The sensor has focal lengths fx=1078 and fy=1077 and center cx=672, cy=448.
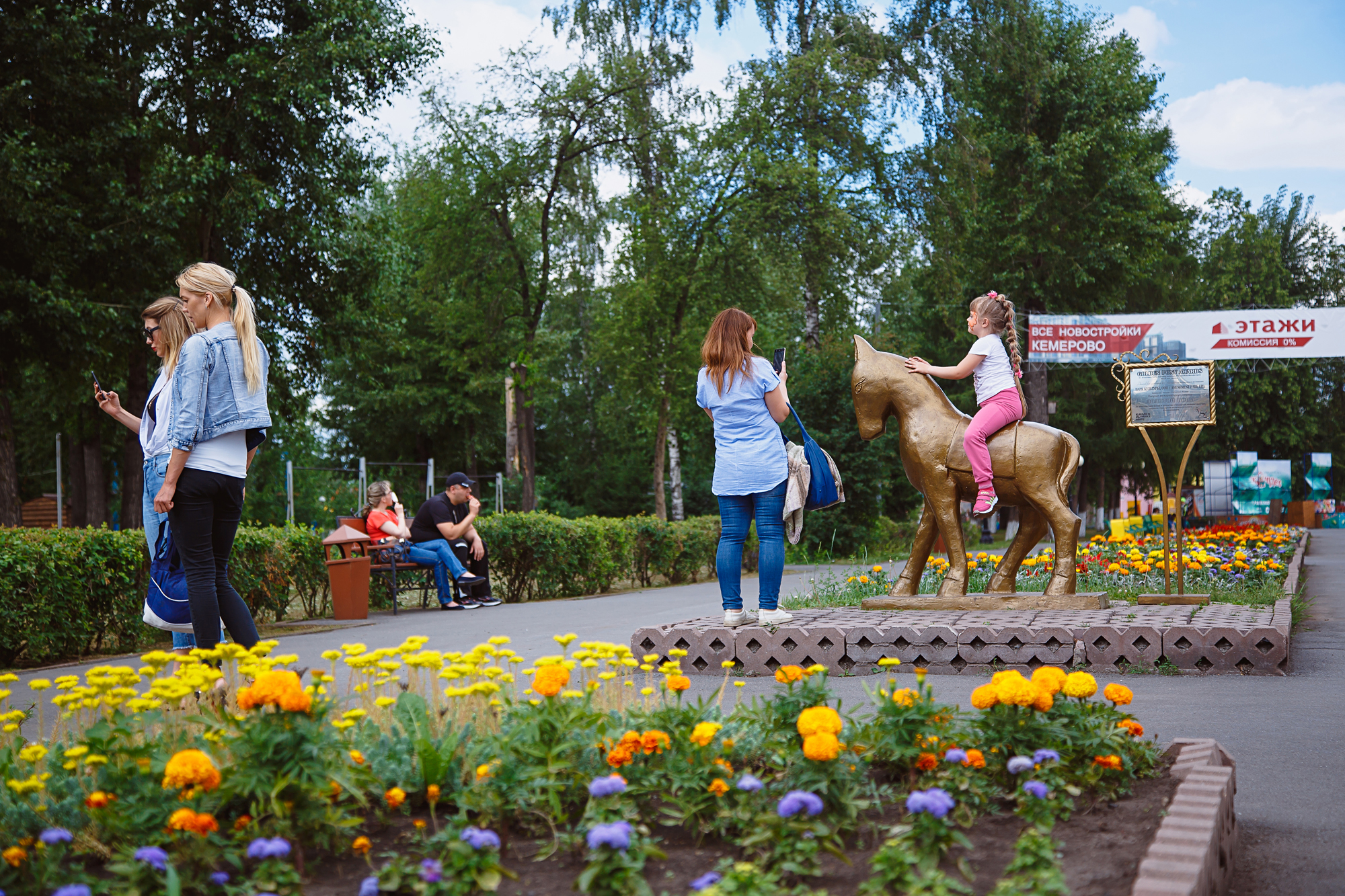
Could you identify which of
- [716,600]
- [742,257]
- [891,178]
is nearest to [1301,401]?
[891,178]

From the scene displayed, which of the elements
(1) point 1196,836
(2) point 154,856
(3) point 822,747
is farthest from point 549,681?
(1) point 1196,836

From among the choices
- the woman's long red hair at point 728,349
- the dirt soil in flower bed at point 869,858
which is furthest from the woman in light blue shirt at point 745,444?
the dirt soil in flower bed at point 869,858

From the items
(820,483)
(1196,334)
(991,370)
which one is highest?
(1196,334)

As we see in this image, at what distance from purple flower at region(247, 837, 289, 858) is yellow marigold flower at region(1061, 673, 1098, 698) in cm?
208

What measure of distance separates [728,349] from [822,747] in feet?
14.4

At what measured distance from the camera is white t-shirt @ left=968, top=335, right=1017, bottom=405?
7.73 meters

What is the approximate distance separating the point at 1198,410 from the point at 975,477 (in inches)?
101

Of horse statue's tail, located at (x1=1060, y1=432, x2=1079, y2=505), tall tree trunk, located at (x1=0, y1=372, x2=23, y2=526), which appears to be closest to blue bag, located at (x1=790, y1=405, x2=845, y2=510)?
horse statue's tail, located at (x1=1060, y1=432, x2=1079, y2=505)

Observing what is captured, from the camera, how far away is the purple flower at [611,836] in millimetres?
2180

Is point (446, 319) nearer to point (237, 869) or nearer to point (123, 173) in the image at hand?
point (123, 173)

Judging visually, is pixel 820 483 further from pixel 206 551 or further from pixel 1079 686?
pixel 1079 686

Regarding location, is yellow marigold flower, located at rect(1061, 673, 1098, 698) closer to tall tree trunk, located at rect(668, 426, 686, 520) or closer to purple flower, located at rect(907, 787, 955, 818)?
purple flower, located at rect(907, 787, 955, 818)

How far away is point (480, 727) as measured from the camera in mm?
3135

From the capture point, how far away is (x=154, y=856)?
211cm
